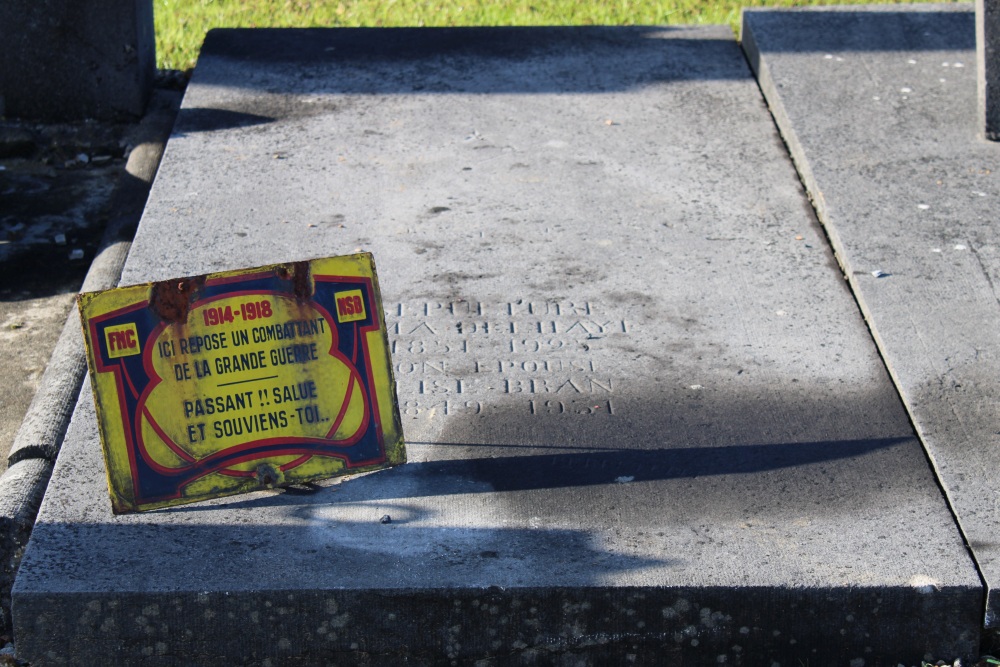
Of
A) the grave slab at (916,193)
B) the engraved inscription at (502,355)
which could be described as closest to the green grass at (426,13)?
the grave slab at (916,193)

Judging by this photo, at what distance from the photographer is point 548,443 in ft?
11.3

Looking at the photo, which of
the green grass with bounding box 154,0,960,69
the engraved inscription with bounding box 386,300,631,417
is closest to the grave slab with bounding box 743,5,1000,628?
the engraved inscription with bounding box 386,300,631,417

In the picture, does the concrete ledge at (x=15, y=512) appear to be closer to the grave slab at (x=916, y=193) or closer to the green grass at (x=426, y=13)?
the grave slab at (x=916, y=193)

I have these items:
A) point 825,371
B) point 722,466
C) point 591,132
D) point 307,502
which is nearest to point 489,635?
point 307,502

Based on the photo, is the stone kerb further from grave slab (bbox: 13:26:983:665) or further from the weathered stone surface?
the weathered stone surface

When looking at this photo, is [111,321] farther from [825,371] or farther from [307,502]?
[825,371]

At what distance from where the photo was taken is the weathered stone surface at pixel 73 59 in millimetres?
6102

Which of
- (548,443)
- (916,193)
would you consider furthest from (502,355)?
(916,193)

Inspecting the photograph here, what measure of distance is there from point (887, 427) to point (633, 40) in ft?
12.2

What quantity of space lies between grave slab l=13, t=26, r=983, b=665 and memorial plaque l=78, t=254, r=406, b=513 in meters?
0.11

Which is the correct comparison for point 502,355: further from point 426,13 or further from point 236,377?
point 426,13

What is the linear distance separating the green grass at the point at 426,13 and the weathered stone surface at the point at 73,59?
127 centimetres

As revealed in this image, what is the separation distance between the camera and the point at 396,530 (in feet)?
A: 10.2

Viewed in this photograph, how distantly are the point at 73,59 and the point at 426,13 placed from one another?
2527 mm
